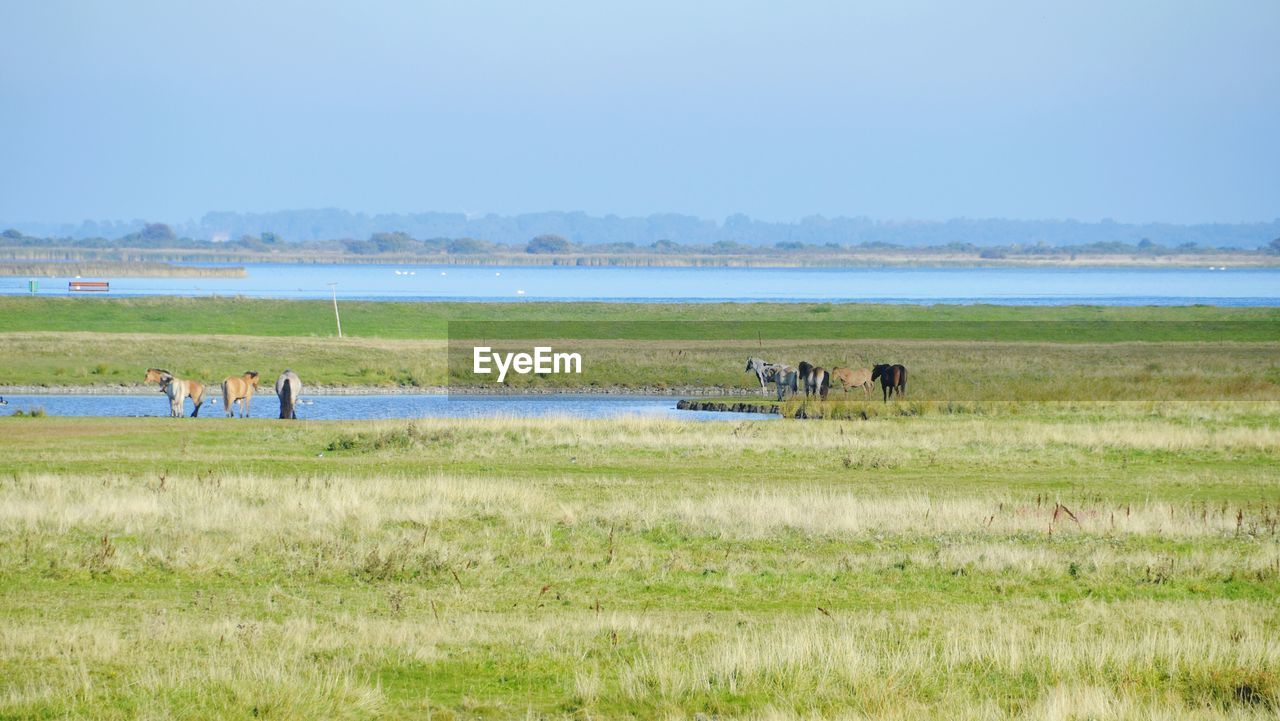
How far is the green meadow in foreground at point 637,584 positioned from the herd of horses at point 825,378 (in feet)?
56.3

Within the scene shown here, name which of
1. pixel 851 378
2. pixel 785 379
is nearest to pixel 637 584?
pixel 851 378

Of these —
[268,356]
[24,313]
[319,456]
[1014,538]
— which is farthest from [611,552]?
[24,313]

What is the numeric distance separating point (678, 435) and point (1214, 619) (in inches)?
787

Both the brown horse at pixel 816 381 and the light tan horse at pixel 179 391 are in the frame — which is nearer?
the light tan horse at pixel 179 391

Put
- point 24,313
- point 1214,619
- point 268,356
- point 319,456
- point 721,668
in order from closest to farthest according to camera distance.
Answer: point 721,668 → point 1214,619 → point 319,456 → point 268,356 → point 24,313

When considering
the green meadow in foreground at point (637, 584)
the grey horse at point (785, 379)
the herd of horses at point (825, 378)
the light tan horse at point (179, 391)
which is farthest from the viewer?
the grey horse at point (785, 379)

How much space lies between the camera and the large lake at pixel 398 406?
43.9m

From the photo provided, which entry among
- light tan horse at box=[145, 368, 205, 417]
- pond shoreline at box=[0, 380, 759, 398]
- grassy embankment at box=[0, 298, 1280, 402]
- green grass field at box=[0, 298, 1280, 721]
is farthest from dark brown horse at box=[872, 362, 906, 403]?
light tan horse at box=[145, 368, 205, 417]

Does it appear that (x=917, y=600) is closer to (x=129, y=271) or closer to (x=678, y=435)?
(x=678, y=435)

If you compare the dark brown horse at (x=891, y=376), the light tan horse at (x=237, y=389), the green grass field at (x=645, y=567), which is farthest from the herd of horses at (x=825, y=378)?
the light tan horse at (x=237, y=389)

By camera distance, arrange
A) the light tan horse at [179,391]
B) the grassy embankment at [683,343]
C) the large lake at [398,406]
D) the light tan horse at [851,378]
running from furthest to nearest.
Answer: the grassy embankment at [683,343], the light tan horse at [851,378], the large lake at [398,406], the light tan horse at [179,391]

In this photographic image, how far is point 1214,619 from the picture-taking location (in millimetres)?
13430

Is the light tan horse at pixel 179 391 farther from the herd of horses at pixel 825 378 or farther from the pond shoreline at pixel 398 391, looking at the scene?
the herd of horses at pixel 825 378

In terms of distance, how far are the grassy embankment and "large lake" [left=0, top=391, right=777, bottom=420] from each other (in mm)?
4641
